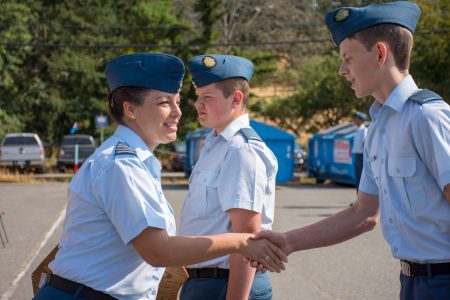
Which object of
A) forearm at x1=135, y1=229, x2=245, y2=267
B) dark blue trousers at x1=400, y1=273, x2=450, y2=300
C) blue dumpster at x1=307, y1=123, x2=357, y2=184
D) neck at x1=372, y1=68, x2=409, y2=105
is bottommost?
blue dumpster at x1=307, y1=123, x2=357, y2=184

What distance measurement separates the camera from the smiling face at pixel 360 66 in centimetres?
387

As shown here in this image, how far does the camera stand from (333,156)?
31.5 m

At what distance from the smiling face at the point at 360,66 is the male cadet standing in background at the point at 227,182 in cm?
65

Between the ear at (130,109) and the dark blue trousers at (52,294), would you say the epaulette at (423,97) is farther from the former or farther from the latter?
the dark blue trousers at (52,294)

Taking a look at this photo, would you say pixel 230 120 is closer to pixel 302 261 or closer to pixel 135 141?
pixel 135 141

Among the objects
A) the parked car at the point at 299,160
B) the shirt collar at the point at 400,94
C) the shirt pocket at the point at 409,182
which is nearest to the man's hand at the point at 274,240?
the shirt pocket at the point at 409,182

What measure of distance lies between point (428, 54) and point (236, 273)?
135 feet

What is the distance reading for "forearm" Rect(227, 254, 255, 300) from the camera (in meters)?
4.19

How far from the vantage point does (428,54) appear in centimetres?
4375

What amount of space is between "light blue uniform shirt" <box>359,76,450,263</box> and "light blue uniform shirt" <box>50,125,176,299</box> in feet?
3.05

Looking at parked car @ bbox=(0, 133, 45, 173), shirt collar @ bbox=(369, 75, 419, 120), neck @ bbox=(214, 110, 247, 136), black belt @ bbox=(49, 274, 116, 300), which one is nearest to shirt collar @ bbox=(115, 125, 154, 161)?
black belt @ bbox=(49, 274, 116, 300)

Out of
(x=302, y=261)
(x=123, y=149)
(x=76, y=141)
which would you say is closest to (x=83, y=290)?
(x=123, y=149)

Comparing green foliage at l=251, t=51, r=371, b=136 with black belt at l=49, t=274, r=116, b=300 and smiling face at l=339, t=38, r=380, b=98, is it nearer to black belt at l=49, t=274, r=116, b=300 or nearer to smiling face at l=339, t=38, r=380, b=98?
smiling face at l=339, t=38, r=380, b=98

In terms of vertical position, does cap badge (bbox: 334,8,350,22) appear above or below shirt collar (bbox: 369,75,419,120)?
above
